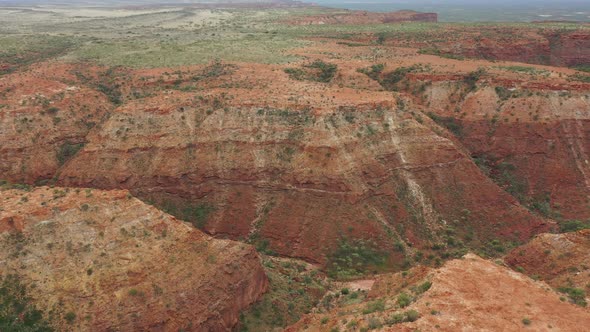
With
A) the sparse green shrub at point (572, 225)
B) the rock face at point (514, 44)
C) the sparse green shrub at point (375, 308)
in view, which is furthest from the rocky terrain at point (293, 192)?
the rock face at point (514, 44)

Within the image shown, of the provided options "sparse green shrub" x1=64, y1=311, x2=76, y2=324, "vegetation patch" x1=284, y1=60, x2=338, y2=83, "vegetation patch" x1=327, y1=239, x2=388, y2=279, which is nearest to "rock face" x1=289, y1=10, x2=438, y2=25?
"vegetation patch" x1=284, y1=60, x2=338, y2=83

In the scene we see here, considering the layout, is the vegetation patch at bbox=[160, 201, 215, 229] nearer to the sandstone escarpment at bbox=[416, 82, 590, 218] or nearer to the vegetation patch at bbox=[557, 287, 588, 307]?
the vegetation patch at bbox=[557, 287, 588, 307]

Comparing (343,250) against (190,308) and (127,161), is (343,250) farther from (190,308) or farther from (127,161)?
(127,161)

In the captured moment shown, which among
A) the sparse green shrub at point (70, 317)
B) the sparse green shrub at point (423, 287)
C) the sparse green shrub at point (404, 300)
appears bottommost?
the sparse green shrub at point (70, 317)

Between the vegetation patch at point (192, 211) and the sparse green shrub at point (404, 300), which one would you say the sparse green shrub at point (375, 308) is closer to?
the sparse green shrub at point (404, 300)

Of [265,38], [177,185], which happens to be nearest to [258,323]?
[177,185]

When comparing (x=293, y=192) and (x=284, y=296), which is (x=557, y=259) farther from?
(x=293, y=192)
